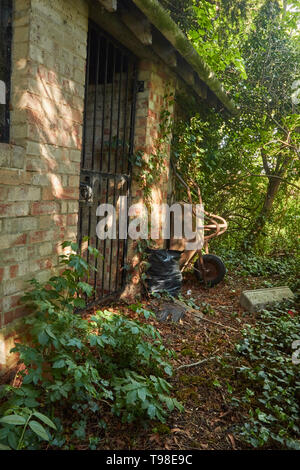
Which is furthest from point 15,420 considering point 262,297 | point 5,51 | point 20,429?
point 262,297

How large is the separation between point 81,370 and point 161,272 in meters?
2.64

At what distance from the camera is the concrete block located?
4.61 m

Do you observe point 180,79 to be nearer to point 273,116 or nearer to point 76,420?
point 273,116

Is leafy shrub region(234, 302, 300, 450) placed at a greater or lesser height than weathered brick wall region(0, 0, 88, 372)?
lesser

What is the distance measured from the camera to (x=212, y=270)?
18.6ft


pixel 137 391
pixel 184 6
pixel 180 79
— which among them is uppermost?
pixel 184 6

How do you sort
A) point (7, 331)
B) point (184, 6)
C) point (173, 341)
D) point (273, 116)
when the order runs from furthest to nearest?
1. point (273, 116)
2. point (184, 6)
3. point (173, 341)
4. point (7, 331)

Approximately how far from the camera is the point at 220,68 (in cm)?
618

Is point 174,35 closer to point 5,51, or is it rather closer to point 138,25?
point 138,25

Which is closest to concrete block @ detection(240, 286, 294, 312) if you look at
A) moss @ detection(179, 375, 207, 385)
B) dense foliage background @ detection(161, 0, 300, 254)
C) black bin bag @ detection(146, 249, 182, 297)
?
black bin bag @ detection(146, 249, 182, 297)

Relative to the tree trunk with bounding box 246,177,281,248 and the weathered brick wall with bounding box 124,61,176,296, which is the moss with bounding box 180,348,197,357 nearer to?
the weathered brick wall with bounding box 124,61,176,296

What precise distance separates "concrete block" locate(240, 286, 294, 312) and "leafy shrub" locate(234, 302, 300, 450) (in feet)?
1.58
